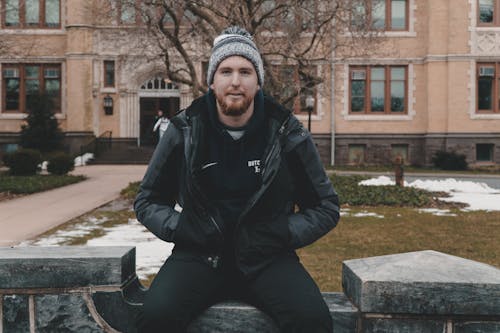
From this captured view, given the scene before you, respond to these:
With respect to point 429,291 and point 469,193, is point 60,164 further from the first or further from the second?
point 429,291

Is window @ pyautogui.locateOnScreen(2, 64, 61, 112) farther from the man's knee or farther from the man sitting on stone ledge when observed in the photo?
the man's knee

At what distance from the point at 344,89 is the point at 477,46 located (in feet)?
22.1

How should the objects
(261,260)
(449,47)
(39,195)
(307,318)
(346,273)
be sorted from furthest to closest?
(449,47) → (39,195) → (346,273) → (261,260) → (307,318)

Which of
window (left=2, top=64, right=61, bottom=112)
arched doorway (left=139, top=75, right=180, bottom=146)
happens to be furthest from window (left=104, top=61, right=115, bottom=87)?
window (left=2, top=64, right=61, bottom=112)

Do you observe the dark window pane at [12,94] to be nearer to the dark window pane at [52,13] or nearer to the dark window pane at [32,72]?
the dark window pane at [32,72]

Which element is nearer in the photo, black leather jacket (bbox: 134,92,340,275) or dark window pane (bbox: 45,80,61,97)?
black leather jacket (bbox: 134,92,340,275)

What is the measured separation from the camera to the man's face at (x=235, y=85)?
286cm

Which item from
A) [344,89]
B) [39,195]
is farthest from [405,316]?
[344,89]

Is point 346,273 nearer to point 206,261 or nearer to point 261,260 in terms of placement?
point 261,260

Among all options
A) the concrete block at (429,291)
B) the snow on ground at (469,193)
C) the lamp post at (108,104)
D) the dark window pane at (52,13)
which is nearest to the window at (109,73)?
the lamp post at (108,104)

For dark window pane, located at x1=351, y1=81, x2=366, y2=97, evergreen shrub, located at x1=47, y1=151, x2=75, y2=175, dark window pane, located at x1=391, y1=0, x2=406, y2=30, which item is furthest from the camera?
dark window pane, located at x1=351, y1=81, x2=366, y2=97

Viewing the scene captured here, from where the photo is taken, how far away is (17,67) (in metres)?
29.4

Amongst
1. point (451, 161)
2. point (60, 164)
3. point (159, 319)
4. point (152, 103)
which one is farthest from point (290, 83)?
point (152, 103)

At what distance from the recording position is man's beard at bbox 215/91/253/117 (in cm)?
287
